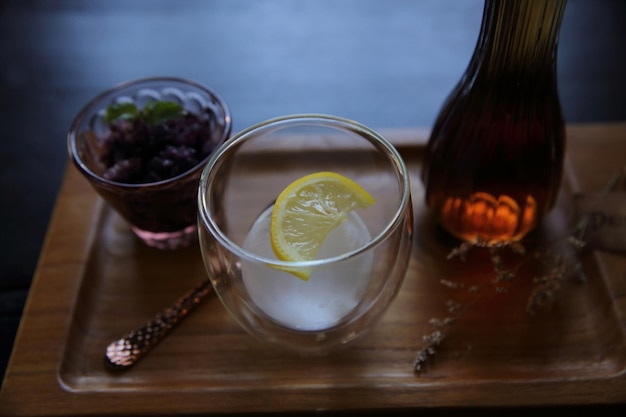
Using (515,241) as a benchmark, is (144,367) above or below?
below

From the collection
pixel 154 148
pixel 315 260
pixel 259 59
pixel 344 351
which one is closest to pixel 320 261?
pixel 315 260

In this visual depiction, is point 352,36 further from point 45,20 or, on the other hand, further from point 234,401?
point 234,401

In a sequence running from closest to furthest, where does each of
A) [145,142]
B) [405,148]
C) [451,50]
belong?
[145,142] → [405,148] → [451,50]

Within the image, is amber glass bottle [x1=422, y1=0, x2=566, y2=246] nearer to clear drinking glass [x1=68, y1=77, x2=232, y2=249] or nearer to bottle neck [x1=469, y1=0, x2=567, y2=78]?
bottle neck [x1=469, y1=0, x2=567, y2=78]

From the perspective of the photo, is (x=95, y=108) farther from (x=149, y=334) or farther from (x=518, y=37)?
(x=518, y=37)

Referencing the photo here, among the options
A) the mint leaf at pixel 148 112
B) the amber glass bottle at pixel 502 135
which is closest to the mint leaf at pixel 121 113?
the mint leaf at pixel 148 112

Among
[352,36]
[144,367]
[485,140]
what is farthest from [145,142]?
[352,36]

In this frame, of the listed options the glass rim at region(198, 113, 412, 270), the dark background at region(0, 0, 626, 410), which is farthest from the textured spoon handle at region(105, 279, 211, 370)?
the dark background at region(0, 0, 626, 410)
